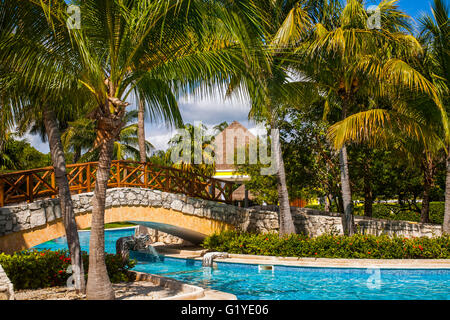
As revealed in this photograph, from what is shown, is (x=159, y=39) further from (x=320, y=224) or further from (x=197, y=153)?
(x=197, y=153)

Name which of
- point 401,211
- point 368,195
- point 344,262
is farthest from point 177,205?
point 401,211

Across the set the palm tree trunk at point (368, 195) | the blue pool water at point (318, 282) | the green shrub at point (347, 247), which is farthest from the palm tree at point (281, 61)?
the palm tree trunk at point (368, 195)

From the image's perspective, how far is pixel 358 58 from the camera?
12.2 m

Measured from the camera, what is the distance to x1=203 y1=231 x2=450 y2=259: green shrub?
1225cm

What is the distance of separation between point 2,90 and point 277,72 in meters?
8.13

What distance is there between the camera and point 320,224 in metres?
15.3

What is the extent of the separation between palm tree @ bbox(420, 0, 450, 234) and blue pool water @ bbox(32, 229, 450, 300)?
11.5 feet

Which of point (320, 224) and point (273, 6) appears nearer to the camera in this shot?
point (273, 6)

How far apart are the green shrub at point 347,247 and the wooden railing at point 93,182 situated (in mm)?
3202

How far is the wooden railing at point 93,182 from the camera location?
11553mm

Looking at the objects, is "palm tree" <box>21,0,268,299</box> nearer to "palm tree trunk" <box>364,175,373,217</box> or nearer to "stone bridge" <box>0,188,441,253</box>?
"stone bridge" <box>0,188,441,253</box>

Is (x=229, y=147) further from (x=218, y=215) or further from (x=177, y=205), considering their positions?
(x=177, y=205)

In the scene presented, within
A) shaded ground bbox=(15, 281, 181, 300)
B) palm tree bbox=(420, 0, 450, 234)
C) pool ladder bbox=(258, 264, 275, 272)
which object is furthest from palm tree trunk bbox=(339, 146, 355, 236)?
shaded ground bbox=(15, 281, 181, 300)
